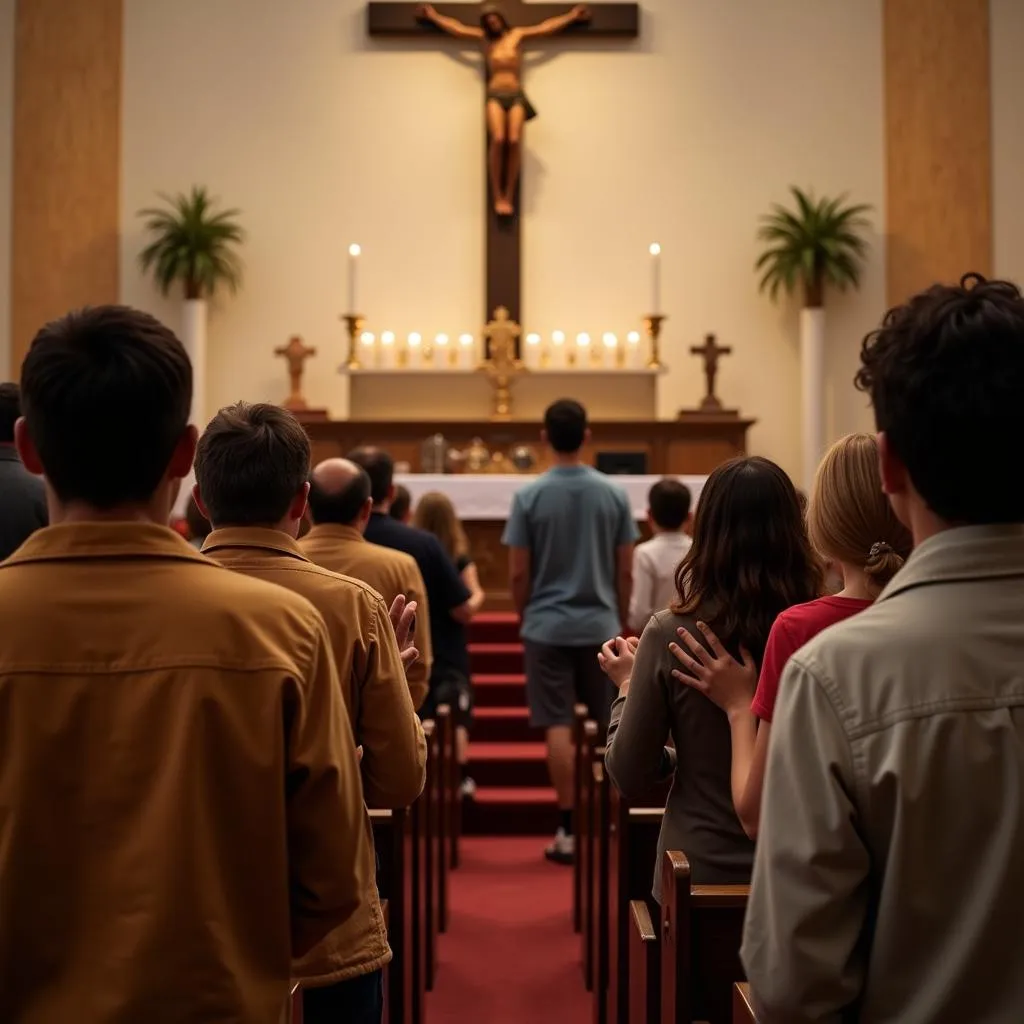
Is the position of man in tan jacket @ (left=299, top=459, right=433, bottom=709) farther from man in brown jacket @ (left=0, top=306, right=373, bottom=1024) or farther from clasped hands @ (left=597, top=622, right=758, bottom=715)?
man in brown jacket @ (left=0, top=306, right=373, bottom=1024)

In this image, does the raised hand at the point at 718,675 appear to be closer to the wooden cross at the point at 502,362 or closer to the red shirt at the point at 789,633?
the red shirt at the point at 789,633

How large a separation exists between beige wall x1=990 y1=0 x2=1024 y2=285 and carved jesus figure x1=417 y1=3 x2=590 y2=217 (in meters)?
3.36

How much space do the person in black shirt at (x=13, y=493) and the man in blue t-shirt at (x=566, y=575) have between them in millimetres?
2475

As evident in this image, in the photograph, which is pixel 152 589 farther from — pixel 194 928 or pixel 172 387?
pixel 194 928

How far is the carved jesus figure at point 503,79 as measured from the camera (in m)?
10.7

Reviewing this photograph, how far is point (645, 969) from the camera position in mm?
2693

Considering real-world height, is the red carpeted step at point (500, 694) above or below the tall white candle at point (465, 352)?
below

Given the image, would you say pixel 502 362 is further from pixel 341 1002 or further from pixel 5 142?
pixel 341 1002

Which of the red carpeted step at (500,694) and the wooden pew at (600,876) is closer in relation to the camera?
the wooden pew at (600,876)

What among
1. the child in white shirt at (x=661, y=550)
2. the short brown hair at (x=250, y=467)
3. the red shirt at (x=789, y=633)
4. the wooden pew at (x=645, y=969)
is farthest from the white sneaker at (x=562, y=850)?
the red shirt at (x=789, y=633)

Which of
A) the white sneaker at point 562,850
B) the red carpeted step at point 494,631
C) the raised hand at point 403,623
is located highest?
the raised hand at point 403,623

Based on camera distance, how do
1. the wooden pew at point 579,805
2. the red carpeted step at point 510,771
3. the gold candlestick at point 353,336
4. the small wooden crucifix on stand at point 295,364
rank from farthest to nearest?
the small wooden crucifix on stand at point 295,364 → the gold candlestick at point 353,336 → the red carpeted step at point 510,771 → the wooden pew at point 579,805

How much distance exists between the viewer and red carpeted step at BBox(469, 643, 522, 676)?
806 cm

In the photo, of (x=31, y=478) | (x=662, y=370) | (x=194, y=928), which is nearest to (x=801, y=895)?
(x=194, y=928)
